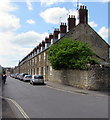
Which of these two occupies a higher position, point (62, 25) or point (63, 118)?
point (62, 25)

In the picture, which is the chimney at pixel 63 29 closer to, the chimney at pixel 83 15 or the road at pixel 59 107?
the chimney at pixel 83 15

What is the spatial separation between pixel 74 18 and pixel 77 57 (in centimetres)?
1474

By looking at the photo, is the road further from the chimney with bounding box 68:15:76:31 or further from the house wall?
the chimney with bounding box 68:15:76:31

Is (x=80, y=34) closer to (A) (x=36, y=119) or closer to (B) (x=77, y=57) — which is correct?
(B) (x=77, y=57)

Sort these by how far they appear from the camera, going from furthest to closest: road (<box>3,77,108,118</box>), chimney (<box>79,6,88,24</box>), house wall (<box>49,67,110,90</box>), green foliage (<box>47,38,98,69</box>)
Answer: chimney (<box>79,6,88,24</box>) < green foliage (<box>47,38,98,69</box>) < house wall (<box>49,67,110,90</box>) < road (<box>3,77,108,118</box>)

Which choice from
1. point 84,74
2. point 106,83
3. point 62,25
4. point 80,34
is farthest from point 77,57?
point 62,25

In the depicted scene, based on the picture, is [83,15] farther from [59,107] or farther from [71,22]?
[59,107]

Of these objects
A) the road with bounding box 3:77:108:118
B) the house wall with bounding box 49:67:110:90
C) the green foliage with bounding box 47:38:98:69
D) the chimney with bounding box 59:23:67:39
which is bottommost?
the road with bounding box 3:77:108:118

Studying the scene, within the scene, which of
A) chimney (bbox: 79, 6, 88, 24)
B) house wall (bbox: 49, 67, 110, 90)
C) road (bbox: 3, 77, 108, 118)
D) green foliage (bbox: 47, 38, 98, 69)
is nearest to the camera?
road (bbox: 3, 77, 108, 118)

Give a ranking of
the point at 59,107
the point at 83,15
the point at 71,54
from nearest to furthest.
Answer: the point at 59,107 → the point at 71,54 → the point at 83,15

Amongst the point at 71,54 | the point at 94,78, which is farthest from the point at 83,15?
the point at 94,78

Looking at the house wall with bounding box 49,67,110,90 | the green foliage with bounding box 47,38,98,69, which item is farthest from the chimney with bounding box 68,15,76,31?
the house wall with bounding box 49,67,110,90

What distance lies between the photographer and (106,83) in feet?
65.4

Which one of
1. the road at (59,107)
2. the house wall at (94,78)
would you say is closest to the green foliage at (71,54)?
→ the house wall at (94,78)
